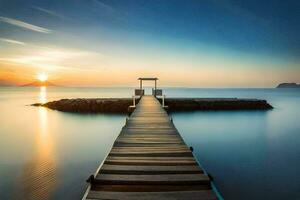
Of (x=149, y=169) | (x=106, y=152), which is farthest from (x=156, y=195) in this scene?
(x=106, y=152)

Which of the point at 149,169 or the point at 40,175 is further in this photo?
the point at 40,175

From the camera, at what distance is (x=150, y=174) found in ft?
18.1

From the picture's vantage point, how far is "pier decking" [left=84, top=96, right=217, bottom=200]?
15.1 ft

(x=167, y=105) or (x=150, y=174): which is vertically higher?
(x=150, y=174)

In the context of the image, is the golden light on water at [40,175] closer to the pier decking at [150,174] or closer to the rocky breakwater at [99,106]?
the pier decking at [150,174]

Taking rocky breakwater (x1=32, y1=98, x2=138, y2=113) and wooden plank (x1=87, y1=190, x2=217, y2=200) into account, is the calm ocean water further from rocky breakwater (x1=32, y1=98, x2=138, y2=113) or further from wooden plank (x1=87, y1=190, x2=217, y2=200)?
rocky breakwater (x1=32, y1=98, x2=138, y2=113)

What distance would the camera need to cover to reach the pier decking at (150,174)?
182 inches

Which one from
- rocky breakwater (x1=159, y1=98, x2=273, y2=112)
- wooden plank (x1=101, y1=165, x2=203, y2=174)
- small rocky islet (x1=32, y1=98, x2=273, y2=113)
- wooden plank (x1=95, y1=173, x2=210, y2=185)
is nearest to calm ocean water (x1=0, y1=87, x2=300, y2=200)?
wooden plank (x1=101, y1=165, x2=203, y2=174)

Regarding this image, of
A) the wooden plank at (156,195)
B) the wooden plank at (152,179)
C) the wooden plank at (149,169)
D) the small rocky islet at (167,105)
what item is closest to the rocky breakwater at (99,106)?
the small rocky islet at (167,105)

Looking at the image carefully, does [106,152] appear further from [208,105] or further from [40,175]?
[208,105]

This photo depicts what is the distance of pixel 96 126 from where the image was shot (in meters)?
23.6

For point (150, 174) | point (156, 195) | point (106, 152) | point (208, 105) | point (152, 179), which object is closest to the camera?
point (156, 195)

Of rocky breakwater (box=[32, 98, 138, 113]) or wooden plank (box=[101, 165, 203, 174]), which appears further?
rocky breakwater (box=[32, 98, 138, 113])

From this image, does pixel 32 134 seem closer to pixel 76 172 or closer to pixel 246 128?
pixel 76 172
